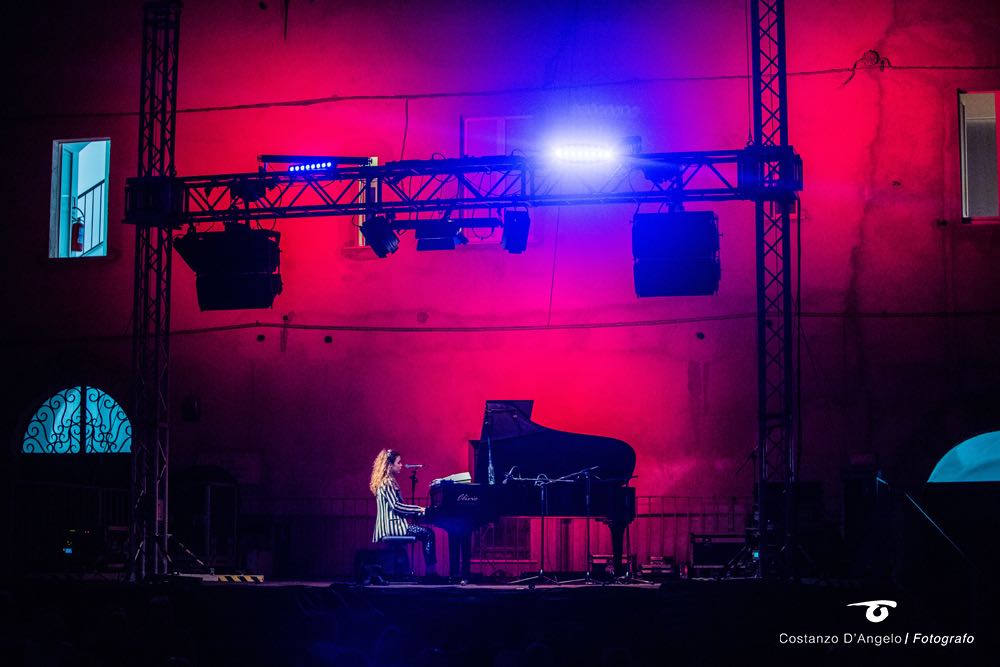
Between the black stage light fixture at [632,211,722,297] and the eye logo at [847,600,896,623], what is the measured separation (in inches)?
120

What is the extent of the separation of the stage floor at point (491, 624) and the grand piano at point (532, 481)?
0.98m

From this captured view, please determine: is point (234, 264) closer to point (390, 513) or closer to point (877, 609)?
point (390, 513)

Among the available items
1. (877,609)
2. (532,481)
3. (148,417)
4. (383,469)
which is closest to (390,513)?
(383,469)

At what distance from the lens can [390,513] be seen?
1045cm

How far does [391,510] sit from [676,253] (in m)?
3.41

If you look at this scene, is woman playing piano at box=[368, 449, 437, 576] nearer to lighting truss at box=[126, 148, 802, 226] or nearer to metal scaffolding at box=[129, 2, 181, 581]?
metal scaffolding at box=[129, 2, 181, 581]

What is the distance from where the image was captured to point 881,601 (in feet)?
27.2

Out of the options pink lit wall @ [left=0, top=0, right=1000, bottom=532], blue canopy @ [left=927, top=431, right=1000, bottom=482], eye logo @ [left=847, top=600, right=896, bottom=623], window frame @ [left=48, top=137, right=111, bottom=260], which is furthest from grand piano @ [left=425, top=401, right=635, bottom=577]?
window frame @ [left=48, top=137, right=111, bottom=260]

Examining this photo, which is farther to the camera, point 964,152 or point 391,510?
point 964,152

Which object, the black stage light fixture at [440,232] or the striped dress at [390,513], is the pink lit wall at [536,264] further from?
the striped dress at [390,513]

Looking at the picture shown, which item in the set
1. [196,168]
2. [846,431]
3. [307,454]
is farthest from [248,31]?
[846,431]

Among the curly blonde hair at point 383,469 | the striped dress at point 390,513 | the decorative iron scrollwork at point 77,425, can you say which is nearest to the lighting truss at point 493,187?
the curly blonde hair at point 383,469

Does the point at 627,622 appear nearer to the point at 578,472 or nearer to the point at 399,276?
the point at 578,472

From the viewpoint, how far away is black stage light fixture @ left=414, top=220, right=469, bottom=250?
35.9 feet
